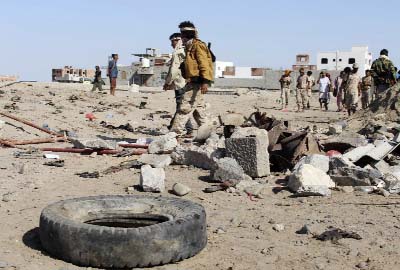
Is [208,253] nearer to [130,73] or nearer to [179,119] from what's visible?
[179,119]

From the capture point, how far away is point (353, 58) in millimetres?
96875

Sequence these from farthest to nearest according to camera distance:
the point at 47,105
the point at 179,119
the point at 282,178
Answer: the point at 47,105
the point at 179,119
the point at 282,178

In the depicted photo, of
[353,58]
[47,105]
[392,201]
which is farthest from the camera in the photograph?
[353,58]

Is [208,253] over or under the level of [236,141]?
under

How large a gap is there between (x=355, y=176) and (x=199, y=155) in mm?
1827

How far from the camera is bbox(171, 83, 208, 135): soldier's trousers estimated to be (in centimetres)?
833

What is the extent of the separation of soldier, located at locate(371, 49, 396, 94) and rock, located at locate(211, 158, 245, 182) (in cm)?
805

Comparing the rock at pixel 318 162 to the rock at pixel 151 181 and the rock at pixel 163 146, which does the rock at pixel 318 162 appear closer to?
the rock at pixel 151 181

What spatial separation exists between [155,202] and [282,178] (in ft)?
7.41

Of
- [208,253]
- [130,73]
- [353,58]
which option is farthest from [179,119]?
[353,58]

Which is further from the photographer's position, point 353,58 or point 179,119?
point 353,58

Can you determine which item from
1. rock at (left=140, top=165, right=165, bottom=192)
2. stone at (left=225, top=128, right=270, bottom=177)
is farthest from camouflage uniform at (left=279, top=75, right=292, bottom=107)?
rock at (left=140, top=165, right=165, bottom=192)

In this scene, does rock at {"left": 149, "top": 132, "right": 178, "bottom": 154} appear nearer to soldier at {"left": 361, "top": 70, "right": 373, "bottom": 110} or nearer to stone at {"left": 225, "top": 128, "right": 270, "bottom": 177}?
stone at {"left": 225, "top": 128, "right": 270, "bottom": 177}

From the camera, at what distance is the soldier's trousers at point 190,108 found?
8.33 meters
